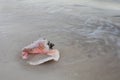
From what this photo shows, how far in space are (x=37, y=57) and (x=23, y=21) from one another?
1258 millimetres

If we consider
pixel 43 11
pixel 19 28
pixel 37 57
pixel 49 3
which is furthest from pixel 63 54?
pixel 49 3

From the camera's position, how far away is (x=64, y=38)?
9.04 ft

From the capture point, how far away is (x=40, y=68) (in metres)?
2.11

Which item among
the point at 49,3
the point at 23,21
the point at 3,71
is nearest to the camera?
the point at 3,71

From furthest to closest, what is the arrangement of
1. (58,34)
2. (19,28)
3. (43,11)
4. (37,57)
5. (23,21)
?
(43,11)
(23,21)
(19,28)
(58,34)
(37,57)

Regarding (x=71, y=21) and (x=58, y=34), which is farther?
(x=71, y=21)

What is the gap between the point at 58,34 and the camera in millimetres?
2877

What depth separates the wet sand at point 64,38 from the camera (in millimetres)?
2064

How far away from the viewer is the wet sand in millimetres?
2064

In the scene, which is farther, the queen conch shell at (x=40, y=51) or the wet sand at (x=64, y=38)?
the queen conch shell at (x=40, y=51)

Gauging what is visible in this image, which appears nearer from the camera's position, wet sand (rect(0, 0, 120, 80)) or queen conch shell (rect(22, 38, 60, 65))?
wet sand (rect(0, 0, 120, 80))

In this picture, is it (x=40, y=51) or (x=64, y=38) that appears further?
(x=64, y=38)

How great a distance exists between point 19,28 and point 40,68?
1.13 m

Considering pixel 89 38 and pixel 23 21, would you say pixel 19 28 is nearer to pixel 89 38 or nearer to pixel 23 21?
pixel 23 21
